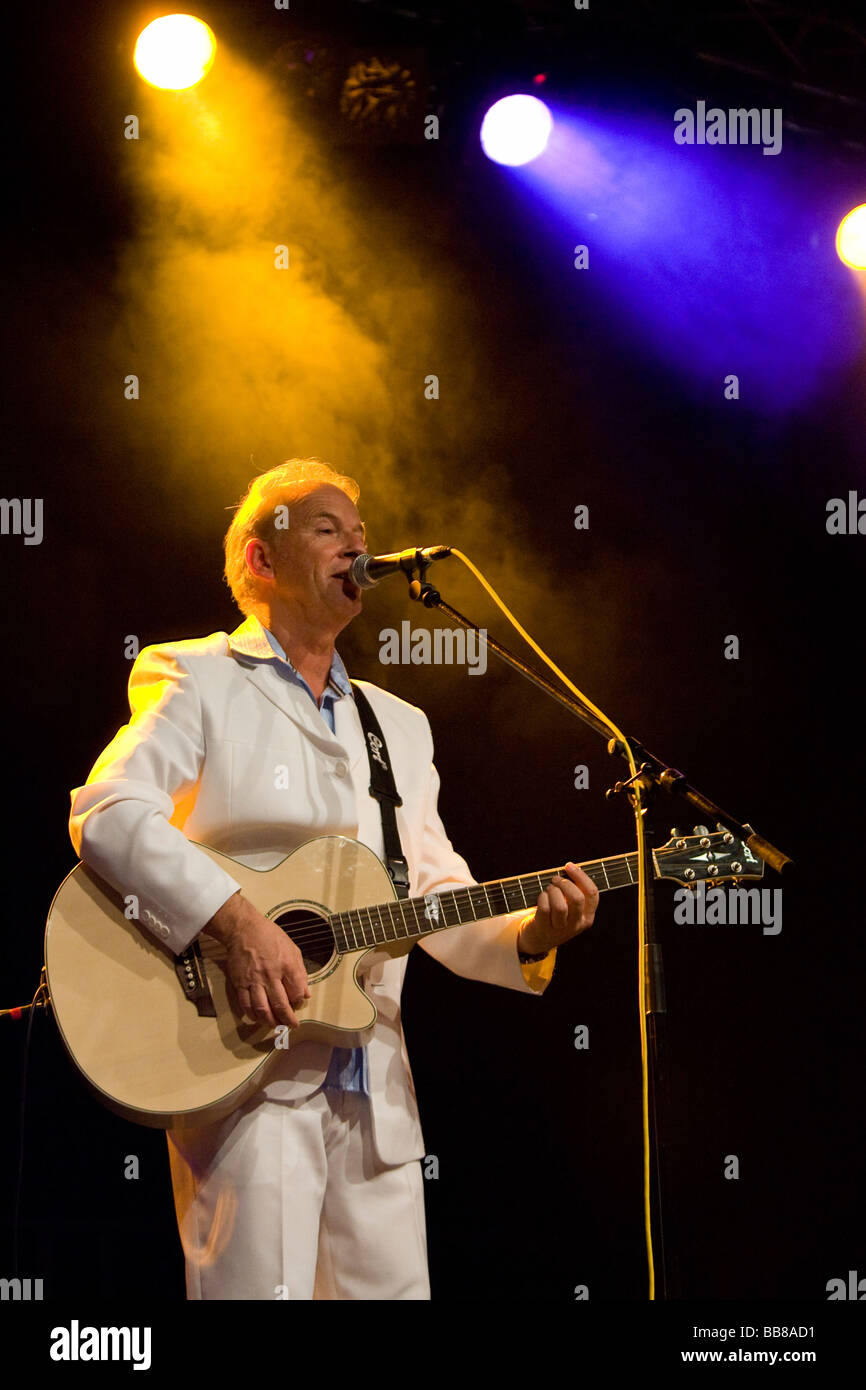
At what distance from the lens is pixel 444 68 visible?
15.7 feet

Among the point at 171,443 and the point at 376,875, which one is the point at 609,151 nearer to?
the point at 171,443

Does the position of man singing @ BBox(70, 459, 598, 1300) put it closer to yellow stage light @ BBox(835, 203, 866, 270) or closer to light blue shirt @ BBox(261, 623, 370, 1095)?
light blue shirt @ BBox(261, 623, 370, 1095)

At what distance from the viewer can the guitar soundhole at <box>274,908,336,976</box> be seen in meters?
3.10

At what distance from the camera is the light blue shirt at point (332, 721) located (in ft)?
10.1

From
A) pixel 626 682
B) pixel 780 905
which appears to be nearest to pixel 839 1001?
pixel 780 905

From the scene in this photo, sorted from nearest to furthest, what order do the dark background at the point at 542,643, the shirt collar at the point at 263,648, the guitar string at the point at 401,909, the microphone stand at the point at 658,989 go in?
the microphone stand at the point at 658,989
the guitar string at the point at 401,909
the shirt collar at the point at 263,648
the dark background at the point at 542,643

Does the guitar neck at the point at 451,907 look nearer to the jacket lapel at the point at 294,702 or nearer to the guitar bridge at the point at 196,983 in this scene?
the guitar bridge at the point at 196,983

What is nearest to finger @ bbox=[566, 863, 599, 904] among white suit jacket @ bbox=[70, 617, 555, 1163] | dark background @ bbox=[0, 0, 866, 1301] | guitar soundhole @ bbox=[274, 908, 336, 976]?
white suit jacket @ bbox=[70, 617, 555, 1163]

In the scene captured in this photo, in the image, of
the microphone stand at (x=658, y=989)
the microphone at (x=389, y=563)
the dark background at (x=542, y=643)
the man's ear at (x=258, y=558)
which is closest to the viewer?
the microphone stand at (x=658, y=989)

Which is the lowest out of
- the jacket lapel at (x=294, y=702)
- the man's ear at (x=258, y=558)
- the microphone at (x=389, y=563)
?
the jacket lapel at (x=294, y=702)

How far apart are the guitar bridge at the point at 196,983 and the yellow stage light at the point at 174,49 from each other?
3.28m

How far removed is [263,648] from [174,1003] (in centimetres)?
106

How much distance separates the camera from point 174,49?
4.54 metres

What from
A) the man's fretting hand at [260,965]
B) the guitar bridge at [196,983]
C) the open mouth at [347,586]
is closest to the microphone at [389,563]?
the open mouth at [347,586]
